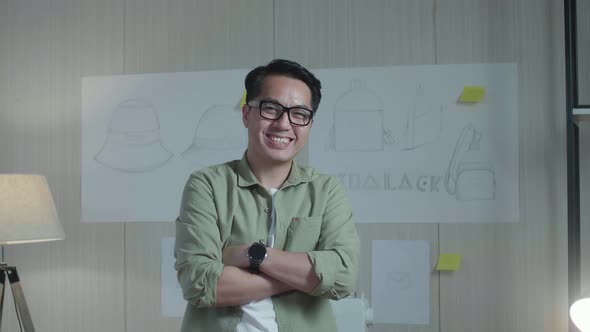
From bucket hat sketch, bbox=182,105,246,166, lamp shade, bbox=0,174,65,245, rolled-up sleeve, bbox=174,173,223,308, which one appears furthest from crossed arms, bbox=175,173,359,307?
bucket hat sketch, bbox=182,105,246,166

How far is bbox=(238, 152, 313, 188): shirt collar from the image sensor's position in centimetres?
125

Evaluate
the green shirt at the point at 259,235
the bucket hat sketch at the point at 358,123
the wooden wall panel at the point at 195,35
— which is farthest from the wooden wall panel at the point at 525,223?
the green shirt at the point at 259,235

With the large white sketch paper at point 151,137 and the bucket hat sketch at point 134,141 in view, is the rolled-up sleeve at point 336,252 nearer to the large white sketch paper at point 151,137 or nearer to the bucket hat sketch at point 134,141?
the large white sketch paper at point 151,137

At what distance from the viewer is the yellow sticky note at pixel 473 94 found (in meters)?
2.34

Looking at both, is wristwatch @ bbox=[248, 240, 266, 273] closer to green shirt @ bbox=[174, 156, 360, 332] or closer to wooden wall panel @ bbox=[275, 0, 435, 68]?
green shirt @ bbox=[174, 156, 360, 332]

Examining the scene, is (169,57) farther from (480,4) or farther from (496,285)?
(496,285)

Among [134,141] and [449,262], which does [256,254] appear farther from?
[134,141]

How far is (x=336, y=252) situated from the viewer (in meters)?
1.25

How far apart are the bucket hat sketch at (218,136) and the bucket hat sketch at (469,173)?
908 millimetres

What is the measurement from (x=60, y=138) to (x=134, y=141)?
373mm

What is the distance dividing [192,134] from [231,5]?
61cm

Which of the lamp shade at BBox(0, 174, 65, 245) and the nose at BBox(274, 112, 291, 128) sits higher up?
the nose at BBox(274, 112, 291, 128)

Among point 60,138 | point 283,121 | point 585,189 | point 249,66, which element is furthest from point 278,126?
point 60,138

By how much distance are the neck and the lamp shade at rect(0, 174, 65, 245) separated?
123cm
